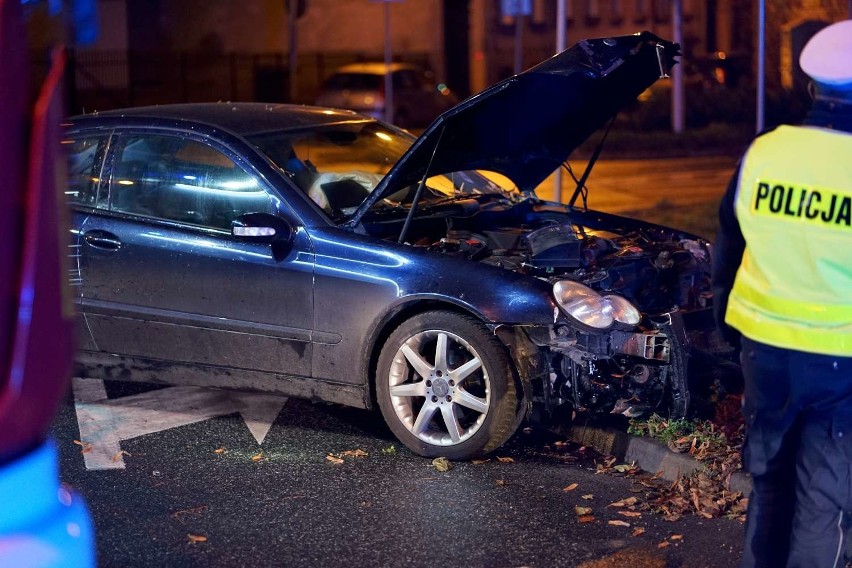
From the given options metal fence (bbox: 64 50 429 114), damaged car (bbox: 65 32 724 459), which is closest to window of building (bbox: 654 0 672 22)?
metal fence (bbox: 64 50 429 114)

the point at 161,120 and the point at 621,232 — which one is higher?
the point at 161,120

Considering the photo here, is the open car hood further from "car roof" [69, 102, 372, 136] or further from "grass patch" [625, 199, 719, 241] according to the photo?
"grass patch" [625, 199, 719, 241]

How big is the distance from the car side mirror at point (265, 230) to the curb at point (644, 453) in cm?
159

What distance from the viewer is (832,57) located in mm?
3207

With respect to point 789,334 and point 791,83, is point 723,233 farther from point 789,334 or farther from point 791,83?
point 791,83

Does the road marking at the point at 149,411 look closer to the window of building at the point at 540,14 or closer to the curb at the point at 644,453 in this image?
the curb at the point at 644,453

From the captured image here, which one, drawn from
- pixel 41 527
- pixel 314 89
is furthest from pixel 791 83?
pixel 41 527

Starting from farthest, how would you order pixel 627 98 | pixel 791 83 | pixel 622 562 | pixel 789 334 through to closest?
pixel 791 83, pixel 627 98, pixel 622 562, pixel 789 334

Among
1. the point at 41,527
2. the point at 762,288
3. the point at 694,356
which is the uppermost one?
the point at 762,288

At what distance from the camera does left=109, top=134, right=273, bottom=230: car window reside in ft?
19.3

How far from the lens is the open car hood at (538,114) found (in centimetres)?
543

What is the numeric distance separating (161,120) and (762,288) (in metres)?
3.75

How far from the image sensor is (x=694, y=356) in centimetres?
537

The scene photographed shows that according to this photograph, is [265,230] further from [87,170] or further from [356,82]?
[356,82]
